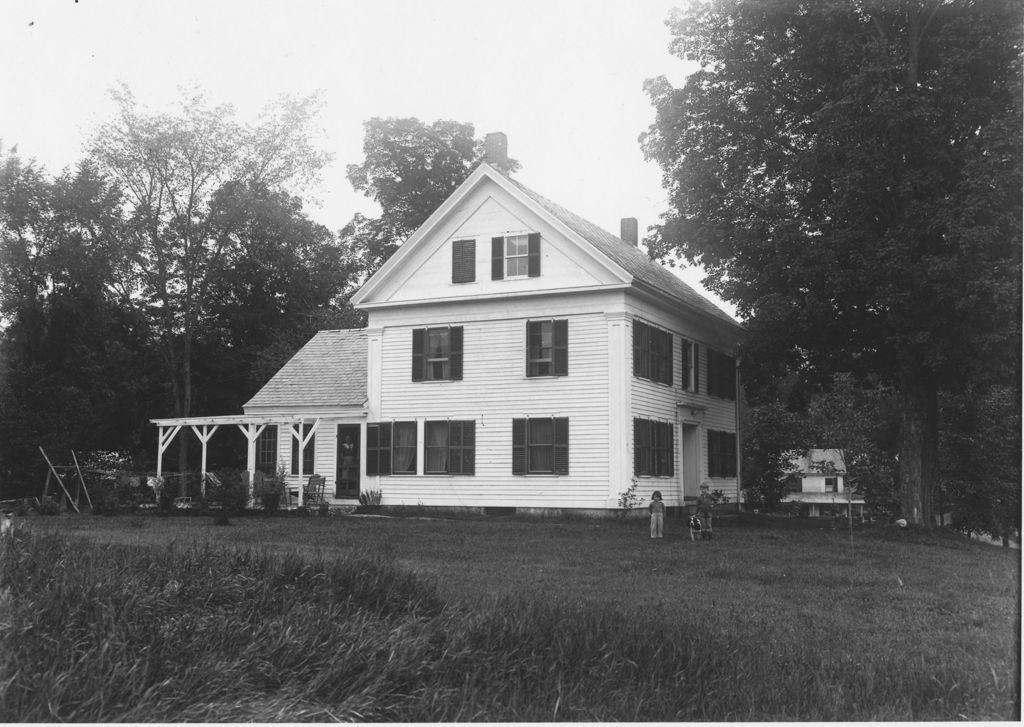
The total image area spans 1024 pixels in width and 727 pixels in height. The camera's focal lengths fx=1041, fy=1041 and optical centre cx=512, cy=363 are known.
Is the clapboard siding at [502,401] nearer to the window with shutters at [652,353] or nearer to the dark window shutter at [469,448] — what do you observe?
the dark window shutter at [469,448]

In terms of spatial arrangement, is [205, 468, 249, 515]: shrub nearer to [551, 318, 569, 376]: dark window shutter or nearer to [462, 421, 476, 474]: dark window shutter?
[462, 421, 476, 474]: dark window shutter

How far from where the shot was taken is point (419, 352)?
2642 centimetres

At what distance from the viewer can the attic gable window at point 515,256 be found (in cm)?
2519

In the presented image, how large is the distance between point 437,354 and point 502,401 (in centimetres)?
229

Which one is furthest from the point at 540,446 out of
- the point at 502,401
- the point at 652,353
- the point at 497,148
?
the point at 497,148

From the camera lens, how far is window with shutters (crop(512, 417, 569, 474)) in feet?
80.1

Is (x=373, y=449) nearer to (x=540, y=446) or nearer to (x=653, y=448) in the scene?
(x=540, y=446)

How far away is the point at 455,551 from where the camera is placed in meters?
15.1

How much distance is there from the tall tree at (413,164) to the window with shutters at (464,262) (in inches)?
605

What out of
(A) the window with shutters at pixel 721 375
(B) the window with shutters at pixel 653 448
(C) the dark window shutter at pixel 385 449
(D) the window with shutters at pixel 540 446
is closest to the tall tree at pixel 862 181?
(B) the window with shutters at pixel 653 448

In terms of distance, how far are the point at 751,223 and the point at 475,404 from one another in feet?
25.9

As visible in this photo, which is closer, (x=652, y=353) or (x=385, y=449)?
(x=652, y=353)

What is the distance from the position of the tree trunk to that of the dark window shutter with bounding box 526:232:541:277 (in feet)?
28.2

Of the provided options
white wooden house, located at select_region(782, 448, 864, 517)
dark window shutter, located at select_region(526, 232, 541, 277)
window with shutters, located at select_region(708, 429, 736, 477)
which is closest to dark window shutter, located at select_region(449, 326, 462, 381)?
dark window shutter, located at select_region(526, 232, 541, 277)
